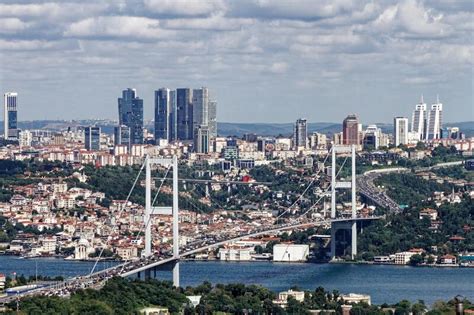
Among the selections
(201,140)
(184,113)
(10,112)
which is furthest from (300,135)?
(10,112)

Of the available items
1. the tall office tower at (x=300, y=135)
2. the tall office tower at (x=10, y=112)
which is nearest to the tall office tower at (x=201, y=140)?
the tall office tower at (x=300, y=135)

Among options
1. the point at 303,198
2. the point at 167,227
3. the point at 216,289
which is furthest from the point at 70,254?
the point at 216,289

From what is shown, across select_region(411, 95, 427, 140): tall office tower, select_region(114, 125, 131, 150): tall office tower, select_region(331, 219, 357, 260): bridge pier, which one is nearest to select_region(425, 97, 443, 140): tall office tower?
select_region(411, 95, 427, 140): tall office tower

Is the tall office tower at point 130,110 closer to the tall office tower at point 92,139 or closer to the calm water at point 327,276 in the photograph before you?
the tall office tower at point 92,139

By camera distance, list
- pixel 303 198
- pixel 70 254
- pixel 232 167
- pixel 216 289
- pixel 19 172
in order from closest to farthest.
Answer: pixel 216 289 < pixel 70 254 < pixel 303 198 < pixel 19 172 < pixel 232 167

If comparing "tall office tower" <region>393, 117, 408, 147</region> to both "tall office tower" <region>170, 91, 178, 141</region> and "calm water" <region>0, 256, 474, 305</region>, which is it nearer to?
"tall office tower" <region>170, 91, 178, 141</region>

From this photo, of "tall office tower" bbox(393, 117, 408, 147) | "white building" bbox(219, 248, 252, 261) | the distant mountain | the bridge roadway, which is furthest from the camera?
the distant mountain

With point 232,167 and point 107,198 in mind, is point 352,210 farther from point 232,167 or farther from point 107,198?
point 232,167
